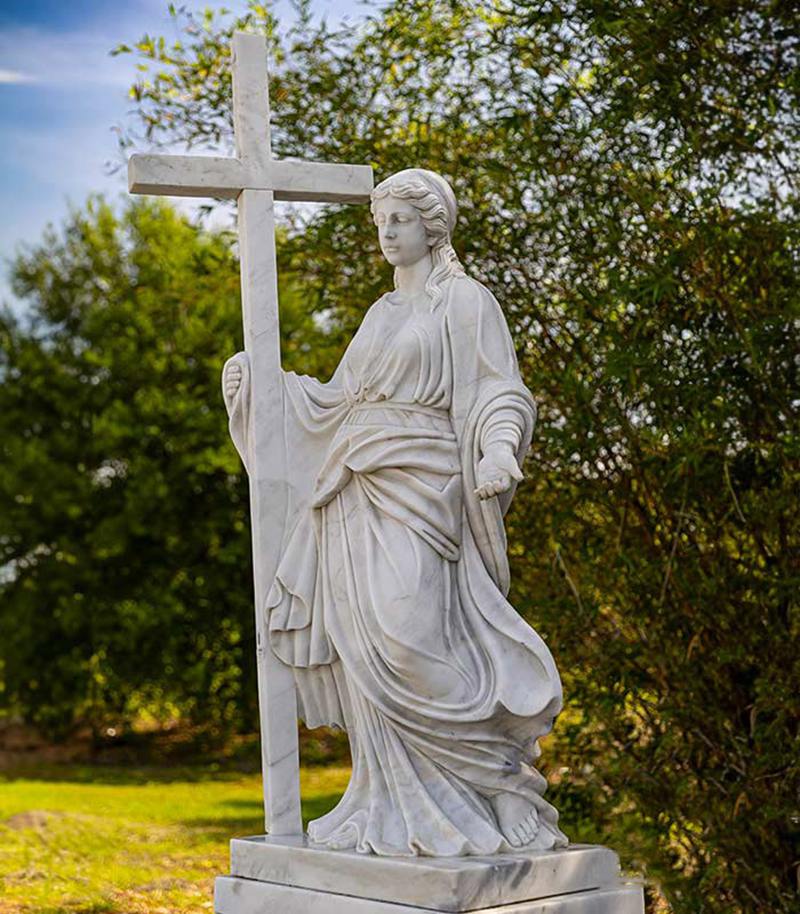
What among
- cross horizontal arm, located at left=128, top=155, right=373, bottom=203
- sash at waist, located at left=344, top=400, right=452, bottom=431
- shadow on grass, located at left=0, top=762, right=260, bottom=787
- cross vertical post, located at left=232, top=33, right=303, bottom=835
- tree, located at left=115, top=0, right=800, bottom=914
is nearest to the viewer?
sash at waist, located at left=344, top=400, right=452, bottom=431

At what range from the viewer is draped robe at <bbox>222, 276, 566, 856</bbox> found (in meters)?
3.73

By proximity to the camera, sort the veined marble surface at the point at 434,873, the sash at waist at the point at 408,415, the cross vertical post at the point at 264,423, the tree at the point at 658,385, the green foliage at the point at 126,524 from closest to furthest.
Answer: the veined marble surface at the point at 434,873 < the sash at waist at the point at 408,415 < the cross vertical post at the point at 264,423 < the tree at the point at 658,385 < the green foliage at the point at 126,524

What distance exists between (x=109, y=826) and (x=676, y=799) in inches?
211

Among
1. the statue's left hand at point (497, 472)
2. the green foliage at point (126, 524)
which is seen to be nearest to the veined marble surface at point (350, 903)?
the statue's left hand at point (497, 472)

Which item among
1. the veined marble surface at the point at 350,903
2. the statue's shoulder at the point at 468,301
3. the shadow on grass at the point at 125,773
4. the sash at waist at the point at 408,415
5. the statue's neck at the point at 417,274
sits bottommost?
the shadow on grass at the point at 125,773

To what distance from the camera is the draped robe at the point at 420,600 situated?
373cm

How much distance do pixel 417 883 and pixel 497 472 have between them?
108cm

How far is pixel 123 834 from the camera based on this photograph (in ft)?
32.0

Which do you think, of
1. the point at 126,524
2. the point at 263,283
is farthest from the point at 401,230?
the point at 126,524

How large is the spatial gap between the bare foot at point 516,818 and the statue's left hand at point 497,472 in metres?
0.84

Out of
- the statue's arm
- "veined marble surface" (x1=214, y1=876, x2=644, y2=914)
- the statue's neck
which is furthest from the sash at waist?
"veined marble surface" (x1=214, y1=876, x2=644, y2=914)

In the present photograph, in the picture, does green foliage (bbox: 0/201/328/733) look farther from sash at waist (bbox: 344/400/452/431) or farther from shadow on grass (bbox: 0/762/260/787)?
sash at waist (bbox: 344/400/452/431)

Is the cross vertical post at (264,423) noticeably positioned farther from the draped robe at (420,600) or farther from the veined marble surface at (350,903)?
the veined marble surface at (350,903)

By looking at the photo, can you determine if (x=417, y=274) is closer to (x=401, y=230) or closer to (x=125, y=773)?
(x=401, y=230)
